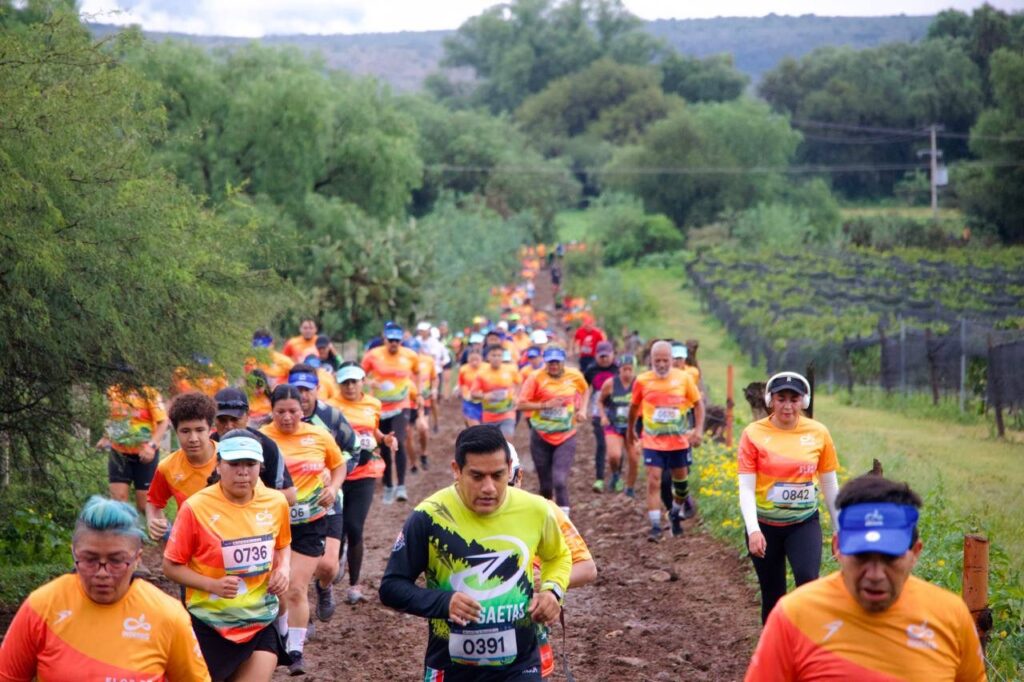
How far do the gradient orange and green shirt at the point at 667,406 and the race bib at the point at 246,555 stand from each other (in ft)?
24.3

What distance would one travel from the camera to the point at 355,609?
37.0ft

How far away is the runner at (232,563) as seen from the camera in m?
6.59

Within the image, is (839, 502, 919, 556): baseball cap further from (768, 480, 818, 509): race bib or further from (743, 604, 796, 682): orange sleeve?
(768, 480, 818, 509): race bib

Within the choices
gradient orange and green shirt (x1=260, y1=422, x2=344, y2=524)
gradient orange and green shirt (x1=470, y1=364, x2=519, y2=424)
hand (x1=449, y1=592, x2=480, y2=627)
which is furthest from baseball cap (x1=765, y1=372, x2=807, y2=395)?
gradient orange and green shirt (x1=470, y1=364, x2=519, y2=424)

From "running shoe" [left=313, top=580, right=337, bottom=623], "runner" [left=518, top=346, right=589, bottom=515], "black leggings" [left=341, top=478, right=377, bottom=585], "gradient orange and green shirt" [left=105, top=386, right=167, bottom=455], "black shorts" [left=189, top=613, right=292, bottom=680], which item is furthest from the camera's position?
"runner" [left=518, top=346, right=589, bottom=515]

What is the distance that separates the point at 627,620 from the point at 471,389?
6664mm

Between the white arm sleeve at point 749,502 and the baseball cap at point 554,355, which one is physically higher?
the white arm sleeve at point 749,502

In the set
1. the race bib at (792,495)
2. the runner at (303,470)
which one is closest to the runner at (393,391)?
the runner at (303,470)

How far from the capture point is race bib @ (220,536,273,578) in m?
6.62

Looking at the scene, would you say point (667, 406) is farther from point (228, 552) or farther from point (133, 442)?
point (228, 552)

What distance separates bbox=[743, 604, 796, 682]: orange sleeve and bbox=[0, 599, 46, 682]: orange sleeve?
2583 millimetres

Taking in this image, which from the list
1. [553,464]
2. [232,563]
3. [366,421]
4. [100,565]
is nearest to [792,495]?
[232,563]

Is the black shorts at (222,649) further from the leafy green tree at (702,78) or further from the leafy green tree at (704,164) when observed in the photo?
the leafy green tree at (702,78)

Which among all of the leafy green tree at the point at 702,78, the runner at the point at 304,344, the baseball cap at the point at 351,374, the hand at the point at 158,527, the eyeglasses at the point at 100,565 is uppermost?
the eyeglasses at the point at 100,565
